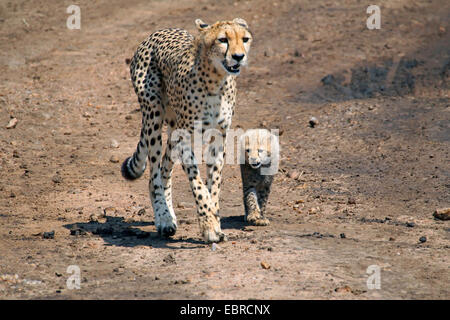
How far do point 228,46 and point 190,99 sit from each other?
0.61 m

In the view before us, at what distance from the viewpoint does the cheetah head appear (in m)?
6.01

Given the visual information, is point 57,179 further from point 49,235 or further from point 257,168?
point 257,168

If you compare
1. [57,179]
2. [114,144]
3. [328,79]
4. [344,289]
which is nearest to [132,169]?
[57,179]

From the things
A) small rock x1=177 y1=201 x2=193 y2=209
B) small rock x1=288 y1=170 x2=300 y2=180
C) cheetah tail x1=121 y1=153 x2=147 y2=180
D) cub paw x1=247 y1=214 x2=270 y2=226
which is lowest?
cub paw x1=247 y1=214 x2=270 y2=226

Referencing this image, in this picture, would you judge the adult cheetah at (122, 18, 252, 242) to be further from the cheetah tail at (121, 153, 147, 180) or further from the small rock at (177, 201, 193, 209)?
the small rock at (177, 201, 193, 209)

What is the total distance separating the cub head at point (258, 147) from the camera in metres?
7.33

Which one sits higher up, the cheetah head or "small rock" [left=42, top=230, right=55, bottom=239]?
the cheetah head

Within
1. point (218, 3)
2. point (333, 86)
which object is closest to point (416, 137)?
point (333, 86)

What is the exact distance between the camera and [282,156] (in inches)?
368

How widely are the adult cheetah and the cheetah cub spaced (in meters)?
0.76

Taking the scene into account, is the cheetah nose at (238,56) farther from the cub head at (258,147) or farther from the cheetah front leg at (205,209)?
the cub head at (258,147)

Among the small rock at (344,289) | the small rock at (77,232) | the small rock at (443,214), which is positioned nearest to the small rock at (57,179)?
the small rock at (77,232)

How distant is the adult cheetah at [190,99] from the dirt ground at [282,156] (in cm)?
38

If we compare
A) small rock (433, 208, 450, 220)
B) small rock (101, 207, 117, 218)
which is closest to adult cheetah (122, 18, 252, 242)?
small rock (101, 207, 117, 218)
